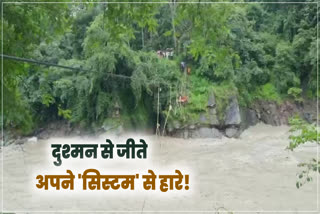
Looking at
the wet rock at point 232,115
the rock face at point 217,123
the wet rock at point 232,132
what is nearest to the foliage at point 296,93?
the rock face at point 217,123

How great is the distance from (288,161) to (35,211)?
4.34m

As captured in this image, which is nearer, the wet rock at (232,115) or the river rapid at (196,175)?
the river rapid at (196,175)

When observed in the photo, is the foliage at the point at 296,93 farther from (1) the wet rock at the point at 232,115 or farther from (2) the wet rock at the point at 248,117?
(1) the wet rock at the point at 232,115

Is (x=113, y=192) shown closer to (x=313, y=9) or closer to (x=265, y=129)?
(x=265, y=129)

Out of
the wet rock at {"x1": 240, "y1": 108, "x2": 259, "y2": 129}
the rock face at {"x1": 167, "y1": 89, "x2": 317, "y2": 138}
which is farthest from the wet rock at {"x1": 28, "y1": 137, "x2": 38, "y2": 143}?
the wet rock at {"x1": 240, "y1": 108, "x2": 259, "y2": 129}

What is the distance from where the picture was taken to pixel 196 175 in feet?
19.6

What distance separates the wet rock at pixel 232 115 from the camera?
820 cm

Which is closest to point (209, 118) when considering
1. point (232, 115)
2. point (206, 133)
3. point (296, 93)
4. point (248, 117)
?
point (206, 133)

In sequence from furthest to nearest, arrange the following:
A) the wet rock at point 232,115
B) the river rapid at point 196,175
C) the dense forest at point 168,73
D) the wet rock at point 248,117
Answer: the wet rock at point 248,117 < the wet rock at point 232,115 < the dense forest at point 168,73 < the river rapid at point 196,175

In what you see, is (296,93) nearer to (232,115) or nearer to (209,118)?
(232,115)

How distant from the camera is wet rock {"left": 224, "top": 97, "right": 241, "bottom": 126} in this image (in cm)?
820

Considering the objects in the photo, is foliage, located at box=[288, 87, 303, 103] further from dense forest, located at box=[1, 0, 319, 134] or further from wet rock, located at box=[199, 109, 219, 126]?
wet rock, located at box=[199, 109, 219, 126]

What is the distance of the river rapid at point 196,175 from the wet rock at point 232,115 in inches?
14.6

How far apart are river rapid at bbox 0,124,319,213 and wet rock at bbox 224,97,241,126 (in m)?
0.37
